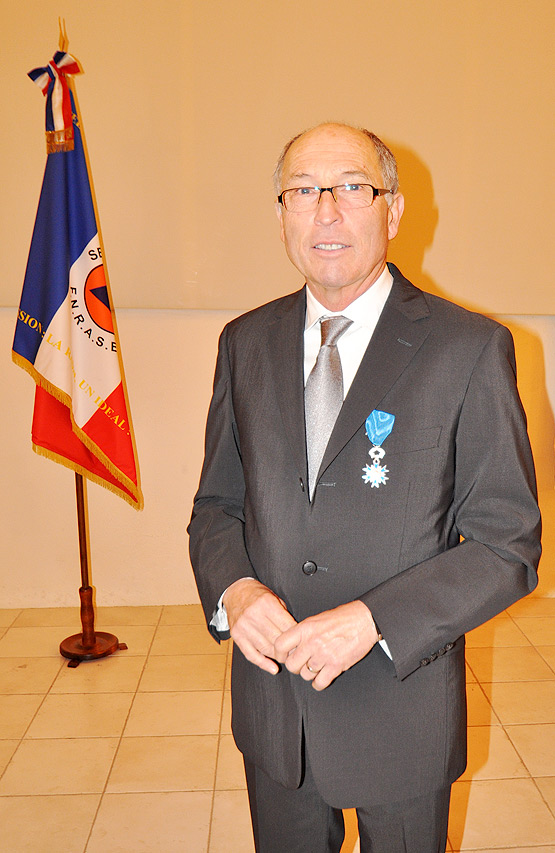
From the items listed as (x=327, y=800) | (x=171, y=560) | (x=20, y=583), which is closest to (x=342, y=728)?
(x=327, y=800)

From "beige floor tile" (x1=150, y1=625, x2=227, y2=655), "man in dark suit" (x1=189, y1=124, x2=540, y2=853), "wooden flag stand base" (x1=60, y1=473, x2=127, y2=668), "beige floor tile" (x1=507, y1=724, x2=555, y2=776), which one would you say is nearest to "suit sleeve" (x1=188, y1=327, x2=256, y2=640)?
"man in dark suit" (x1=189, y1=124, x2=540, y2=853)

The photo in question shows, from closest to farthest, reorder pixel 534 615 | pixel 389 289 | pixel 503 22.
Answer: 1. pixel 389 289
2. pixel 503 22
3. pixel 534 615

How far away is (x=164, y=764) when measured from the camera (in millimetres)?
2773

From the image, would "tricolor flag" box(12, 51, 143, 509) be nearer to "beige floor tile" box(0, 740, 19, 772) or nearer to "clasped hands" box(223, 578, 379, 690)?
"beige floor tile" box(0, 740, 19, 772)

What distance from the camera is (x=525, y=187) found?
13.1ft

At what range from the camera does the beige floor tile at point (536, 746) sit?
2.73 m

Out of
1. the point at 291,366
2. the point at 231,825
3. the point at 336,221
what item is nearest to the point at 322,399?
the point at 291,366

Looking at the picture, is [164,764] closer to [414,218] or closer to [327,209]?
[327,209]

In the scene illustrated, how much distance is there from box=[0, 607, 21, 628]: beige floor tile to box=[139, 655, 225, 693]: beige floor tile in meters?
0.94

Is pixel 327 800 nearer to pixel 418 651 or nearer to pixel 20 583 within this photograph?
pixel 418 651

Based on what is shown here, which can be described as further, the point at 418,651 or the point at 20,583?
the point at 20,583

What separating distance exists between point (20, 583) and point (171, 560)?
34.5 inches

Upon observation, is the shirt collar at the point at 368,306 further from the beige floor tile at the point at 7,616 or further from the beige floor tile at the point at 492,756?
the beige floor tile at the point at 7,616

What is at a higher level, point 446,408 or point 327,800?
point 446,408
